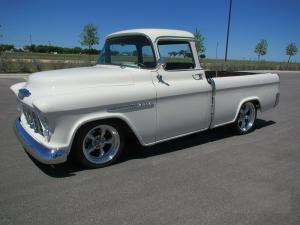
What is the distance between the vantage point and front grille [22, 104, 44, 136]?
158 inches

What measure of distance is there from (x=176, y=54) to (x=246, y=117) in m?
2.25

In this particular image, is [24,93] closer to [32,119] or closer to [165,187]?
[32,119]

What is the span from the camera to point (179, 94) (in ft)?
15.7

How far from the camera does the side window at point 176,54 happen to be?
15.9 feet

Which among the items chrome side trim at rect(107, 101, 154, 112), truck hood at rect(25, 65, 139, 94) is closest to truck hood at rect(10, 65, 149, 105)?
truck hood at rect(25, 65, 139, 94)

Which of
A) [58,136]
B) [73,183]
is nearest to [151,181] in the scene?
[73,183]

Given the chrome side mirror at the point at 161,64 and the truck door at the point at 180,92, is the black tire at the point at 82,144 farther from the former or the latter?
the chrome side mirror at the point at 161,64

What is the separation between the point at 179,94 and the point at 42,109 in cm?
210

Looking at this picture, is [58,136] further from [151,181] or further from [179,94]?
[179,94]

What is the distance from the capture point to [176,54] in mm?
5098

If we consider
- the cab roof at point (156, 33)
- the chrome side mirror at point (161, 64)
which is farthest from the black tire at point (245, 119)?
the chrome side mirror at point (161, 64)

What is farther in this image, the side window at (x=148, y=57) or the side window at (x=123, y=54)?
the side window at (x=123, y=54)

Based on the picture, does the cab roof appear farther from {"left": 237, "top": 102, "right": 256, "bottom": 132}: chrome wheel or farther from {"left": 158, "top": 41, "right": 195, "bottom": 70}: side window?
{"left": 237, "top": 102, "right": 256, "bottom": 132}: chrome wheel

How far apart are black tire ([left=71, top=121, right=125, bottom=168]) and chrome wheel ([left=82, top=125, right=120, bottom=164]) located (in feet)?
0.07
